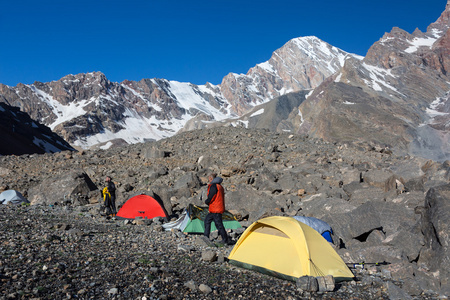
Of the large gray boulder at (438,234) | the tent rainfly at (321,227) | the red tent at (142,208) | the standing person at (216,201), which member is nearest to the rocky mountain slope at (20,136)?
the red tent at (142,208)

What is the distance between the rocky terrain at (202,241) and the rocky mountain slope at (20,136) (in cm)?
5930

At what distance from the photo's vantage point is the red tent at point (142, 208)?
15562 millimetres

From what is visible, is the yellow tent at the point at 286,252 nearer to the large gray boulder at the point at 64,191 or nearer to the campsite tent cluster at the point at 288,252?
the campsite tent cluster at the point at 288,252

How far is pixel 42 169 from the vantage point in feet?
83.0

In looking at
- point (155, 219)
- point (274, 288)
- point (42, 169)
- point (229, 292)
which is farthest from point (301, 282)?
point (42, 169)

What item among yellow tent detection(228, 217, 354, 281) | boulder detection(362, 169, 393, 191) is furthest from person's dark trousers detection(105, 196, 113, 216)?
boulder detection(362, 169, 393, 191)

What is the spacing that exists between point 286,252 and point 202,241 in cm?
346

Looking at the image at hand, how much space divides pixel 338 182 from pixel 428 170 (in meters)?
6.01

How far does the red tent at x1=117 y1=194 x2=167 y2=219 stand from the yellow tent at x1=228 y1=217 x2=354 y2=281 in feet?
22.4

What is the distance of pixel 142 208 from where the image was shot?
15.7 meters

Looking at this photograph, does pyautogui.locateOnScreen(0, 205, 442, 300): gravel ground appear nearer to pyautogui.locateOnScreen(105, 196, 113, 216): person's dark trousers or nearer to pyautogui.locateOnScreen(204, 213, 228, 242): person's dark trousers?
pyautogui.locateOnScreen(204, 213, 228, 242): person's dark trousers

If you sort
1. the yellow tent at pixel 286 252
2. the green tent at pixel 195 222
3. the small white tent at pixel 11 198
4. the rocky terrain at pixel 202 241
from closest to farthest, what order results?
1. the rocky terrain at pixel 202 241
2. the yellow tent at pixel 286 252
3. the green tent at pixel 195 222
4. the small white tent at pixel 11 198

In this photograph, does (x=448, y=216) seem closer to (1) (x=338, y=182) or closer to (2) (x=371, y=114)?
(1) (x=338, y=182)

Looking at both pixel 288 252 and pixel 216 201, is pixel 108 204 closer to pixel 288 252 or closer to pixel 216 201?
pixel 216 201
